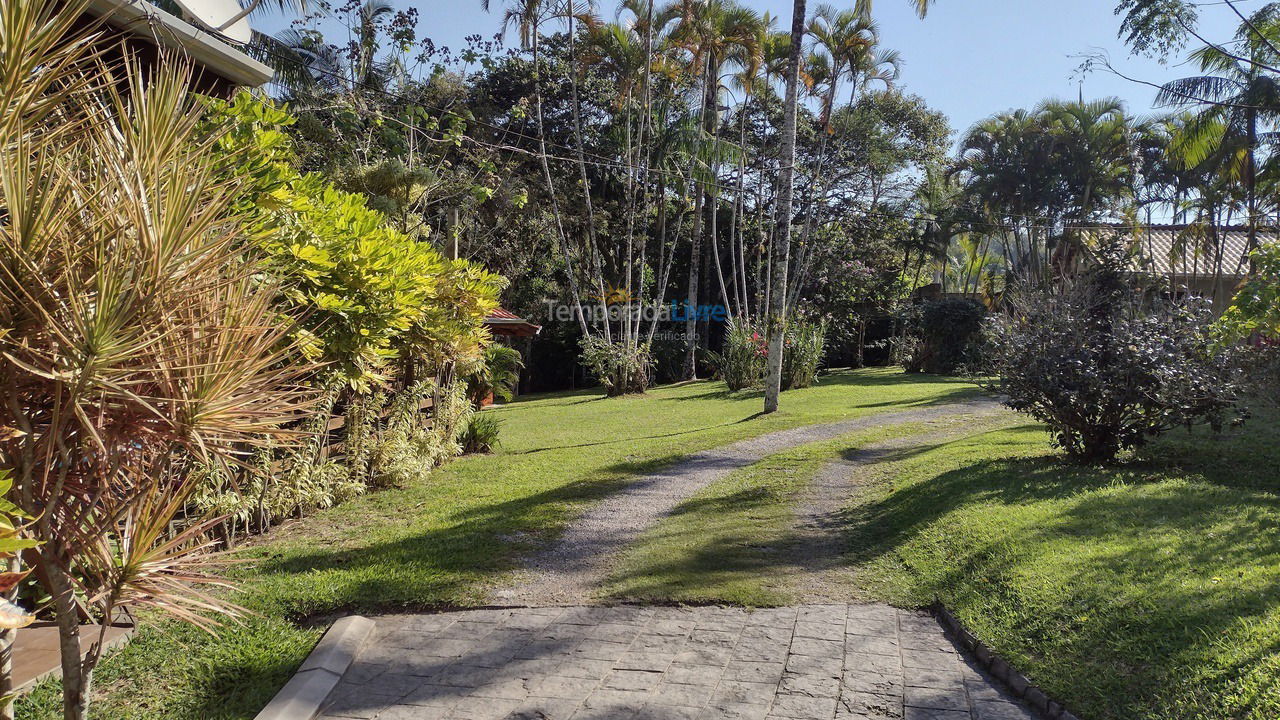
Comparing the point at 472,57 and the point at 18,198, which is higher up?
the point at 472,57

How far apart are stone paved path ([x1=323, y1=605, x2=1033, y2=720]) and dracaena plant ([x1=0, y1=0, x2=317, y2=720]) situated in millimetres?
1710

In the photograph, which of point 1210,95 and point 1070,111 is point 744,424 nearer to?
point 1210,95

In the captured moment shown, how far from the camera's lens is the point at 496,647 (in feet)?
14.9

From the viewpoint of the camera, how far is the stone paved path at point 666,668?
383 centimetres

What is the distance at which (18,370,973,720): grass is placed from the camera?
12.6 feet

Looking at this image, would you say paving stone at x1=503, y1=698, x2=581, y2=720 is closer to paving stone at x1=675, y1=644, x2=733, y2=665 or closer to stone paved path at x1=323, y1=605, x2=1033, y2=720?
stone paved path at x1=323, y1=605, x2=1033, y2=720

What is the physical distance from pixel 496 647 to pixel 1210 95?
902 inches

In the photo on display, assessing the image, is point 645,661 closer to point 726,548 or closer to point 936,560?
point 726,548

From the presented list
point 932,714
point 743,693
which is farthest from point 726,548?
point 932,714

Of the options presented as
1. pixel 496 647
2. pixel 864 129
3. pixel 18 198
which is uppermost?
pixel 864 129

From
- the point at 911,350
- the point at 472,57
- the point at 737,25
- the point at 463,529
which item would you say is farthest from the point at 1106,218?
the point at 463,529

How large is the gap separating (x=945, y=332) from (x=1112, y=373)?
17.4m

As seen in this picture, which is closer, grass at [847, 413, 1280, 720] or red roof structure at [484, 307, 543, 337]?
grass at [847, 413, 1280, 720]

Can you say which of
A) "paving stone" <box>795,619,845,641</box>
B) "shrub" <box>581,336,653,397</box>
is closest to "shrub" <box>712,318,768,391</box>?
"shrub" <box>581,336,653,397</box>
